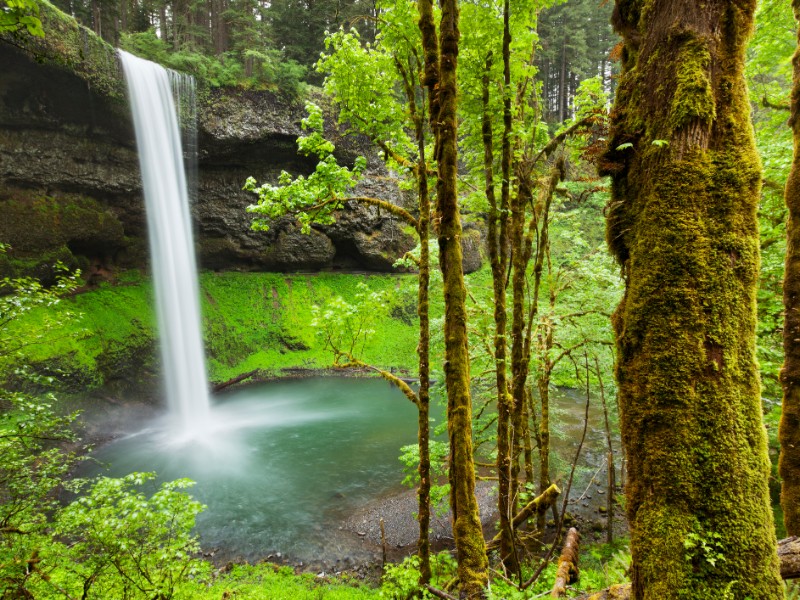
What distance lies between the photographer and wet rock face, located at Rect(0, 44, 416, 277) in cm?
1392

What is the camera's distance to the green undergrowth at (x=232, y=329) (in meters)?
13.9

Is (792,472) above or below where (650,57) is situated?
below

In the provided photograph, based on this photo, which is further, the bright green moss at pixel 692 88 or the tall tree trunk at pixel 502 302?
the tall tree trunk at pixel 502 302

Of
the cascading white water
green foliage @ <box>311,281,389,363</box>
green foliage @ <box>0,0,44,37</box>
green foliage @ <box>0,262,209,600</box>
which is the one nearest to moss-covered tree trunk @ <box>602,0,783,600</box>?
green foliage @ <box>0,0,44,37</box>

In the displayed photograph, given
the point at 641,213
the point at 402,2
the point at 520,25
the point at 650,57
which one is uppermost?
the point at 402,2

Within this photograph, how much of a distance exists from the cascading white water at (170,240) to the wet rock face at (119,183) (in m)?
0.91

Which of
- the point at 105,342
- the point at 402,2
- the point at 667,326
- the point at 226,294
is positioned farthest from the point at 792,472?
the point at 226,294

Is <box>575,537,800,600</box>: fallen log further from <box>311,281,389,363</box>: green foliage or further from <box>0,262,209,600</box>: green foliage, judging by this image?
<box>0,262,209,600</box>: green foliage

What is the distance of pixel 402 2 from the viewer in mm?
3920

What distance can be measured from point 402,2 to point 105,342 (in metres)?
16.3

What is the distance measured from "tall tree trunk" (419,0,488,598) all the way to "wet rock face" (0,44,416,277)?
7280 millimetres

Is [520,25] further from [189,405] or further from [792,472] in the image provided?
[189,405]

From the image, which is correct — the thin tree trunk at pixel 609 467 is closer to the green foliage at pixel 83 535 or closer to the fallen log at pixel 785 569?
the fallen log at pixel 785 569

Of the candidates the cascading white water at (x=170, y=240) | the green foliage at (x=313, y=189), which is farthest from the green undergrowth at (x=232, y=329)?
the green foliage at (x=313, y=189)
